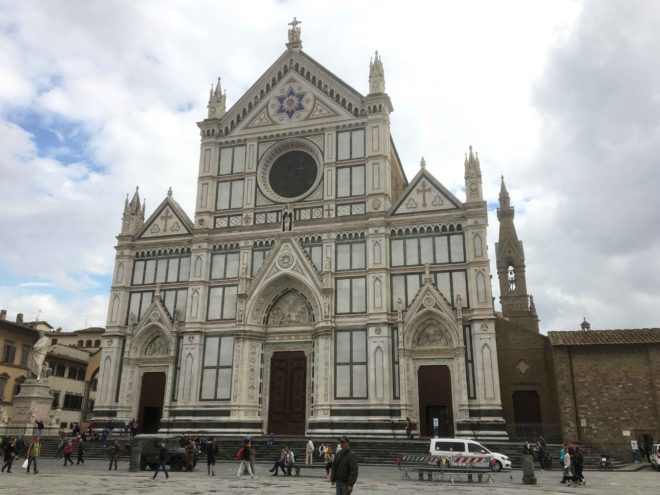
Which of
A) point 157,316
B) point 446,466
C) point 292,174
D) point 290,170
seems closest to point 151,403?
point 157,316

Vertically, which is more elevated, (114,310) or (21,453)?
(114,310)

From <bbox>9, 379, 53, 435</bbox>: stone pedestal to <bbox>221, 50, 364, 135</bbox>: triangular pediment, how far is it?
19121 millimetres

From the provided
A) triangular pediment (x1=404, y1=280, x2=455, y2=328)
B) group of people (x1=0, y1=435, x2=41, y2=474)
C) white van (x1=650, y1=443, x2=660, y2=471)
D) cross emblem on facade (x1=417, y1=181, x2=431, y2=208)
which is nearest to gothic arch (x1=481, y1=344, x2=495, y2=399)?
triangular pediment (x1=404, y1=280, x2=455, y2=328)

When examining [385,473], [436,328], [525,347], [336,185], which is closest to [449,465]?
[385,473]

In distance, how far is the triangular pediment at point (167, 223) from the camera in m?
37.3

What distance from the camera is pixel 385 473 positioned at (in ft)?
73.4

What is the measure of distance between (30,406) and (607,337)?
30.8 metres

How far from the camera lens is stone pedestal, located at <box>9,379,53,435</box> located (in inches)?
1252

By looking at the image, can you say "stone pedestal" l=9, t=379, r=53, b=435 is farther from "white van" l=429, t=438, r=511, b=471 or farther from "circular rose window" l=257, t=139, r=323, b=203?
"white van" l=429, t=438, r=511, b=471

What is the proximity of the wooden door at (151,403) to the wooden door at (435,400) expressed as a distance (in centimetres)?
1488

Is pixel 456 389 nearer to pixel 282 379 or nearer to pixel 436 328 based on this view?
pixel 436 328

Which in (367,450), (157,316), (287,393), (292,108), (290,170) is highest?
(292,108)

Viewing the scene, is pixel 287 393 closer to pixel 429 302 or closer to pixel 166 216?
pixel 429 302

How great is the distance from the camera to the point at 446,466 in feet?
68.3
